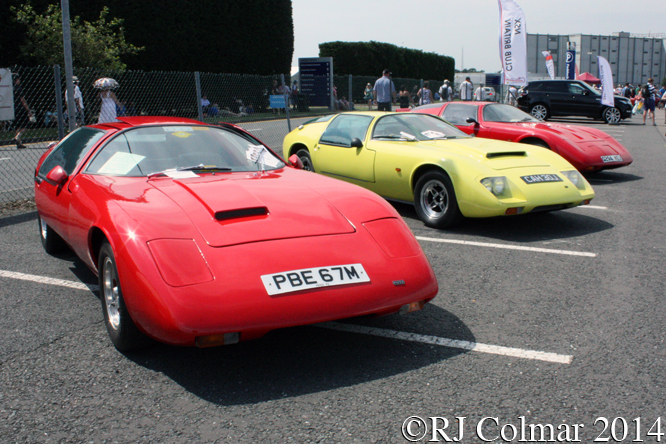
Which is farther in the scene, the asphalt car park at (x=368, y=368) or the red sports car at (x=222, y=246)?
the red sports car at (x=222, y=246)

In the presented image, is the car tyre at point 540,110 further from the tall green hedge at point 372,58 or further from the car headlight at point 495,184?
the car headlight at point 495,184

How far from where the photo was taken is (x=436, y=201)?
6.13 metres

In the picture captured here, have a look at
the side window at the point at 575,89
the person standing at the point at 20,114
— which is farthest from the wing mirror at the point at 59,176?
the side window at the point at 575,89

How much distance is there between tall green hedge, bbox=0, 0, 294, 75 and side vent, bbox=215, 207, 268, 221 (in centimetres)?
1783

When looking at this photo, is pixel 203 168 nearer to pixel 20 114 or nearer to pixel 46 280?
pixel 46 280

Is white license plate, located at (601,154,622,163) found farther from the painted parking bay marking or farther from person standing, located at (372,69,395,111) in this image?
person standing, located at (372,69,395,111)

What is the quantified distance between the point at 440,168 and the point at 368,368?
135 inches

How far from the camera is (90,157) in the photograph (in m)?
4.03

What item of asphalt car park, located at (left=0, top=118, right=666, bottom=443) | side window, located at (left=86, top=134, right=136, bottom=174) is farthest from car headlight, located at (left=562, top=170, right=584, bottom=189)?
side window, located at (left=86, top=134, right=136, bottom=174)

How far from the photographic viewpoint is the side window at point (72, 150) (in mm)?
4195

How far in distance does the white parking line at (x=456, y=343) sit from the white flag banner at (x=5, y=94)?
673 cm

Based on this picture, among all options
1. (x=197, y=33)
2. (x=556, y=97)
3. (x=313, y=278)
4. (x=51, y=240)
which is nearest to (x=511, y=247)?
(x=313, y=278)

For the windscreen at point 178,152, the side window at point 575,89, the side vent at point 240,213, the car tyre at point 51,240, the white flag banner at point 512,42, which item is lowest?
the car tyre at point 51,240

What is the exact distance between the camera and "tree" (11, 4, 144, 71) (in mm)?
17625
